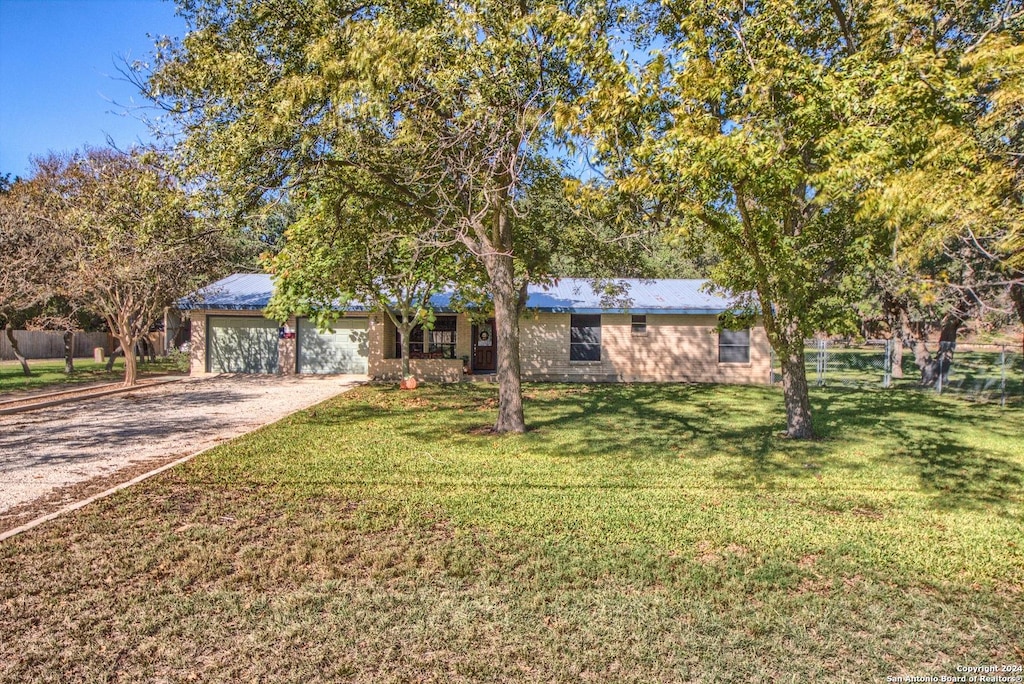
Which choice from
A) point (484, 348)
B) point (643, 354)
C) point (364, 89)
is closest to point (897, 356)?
point (643, 354)

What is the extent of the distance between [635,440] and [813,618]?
5.97 m

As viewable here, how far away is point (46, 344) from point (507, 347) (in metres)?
29.2

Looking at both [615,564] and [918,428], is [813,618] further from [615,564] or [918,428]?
[918,428]

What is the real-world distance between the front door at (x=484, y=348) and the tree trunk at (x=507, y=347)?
11009 millimetres

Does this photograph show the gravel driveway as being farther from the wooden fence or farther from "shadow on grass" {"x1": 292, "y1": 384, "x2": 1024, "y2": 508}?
the wooden fence

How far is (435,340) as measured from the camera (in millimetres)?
20969

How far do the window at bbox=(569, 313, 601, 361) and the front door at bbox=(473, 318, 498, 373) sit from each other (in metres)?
2.86

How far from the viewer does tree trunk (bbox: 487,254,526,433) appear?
1010 centimetres

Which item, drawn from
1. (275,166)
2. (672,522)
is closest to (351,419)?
(275,166)

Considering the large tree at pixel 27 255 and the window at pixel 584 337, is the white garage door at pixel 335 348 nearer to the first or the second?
the window at pixel 584 337

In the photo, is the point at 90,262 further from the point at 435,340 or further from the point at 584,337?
the point at 584,337

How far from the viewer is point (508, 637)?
11.2ft

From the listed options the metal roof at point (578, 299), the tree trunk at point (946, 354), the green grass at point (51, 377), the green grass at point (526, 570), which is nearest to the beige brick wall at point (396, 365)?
the metal roof at point (578, 299)

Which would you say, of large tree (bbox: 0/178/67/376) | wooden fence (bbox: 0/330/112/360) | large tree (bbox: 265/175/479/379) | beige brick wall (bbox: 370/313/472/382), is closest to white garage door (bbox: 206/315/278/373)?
beige brick wall (bbox: 370/313/472/382)
